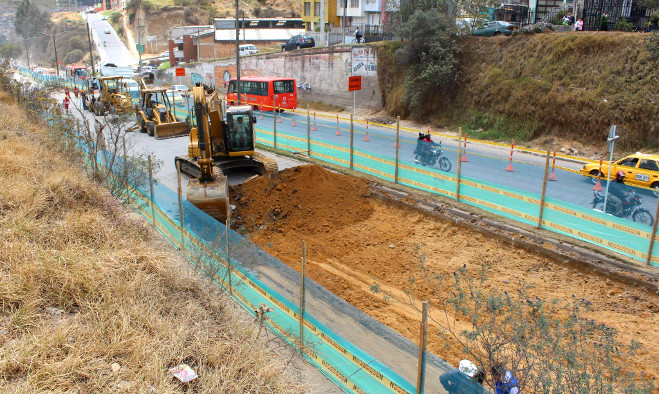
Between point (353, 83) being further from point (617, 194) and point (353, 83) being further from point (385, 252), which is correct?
point (617, 194)

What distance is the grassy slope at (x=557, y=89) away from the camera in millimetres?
21125

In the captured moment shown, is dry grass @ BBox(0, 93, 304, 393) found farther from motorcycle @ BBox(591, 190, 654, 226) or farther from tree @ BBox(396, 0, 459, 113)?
tree @ BBox(396, 0, 459, 113)

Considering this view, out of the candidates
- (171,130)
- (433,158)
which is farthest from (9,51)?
(433,158)

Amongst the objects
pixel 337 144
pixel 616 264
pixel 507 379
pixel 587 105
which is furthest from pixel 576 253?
pixel 587 105

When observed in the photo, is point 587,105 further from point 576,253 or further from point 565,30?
point 576,253

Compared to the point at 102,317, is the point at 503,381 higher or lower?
lower

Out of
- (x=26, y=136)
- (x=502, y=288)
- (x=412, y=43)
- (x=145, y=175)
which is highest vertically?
(x=412, y=43)

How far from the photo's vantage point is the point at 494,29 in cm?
2914

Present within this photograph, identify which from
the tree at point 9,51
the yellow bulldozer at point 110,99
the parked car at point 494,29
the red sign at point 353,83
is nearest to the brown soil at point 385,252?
the red sign at point 353,83

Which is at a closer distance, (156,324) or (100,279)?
(156,324)

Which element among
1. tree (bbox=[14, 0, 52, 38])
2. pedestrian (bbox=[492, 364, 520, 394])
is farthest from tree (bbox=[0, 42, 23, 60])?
pedestrian (bbox=[492, 364, 520, 394])

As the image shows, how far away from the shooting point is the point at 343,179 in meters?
15.6

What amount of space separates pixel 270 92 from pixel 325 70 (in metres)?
5.76

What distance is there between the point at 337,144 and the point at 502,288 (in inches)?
391
